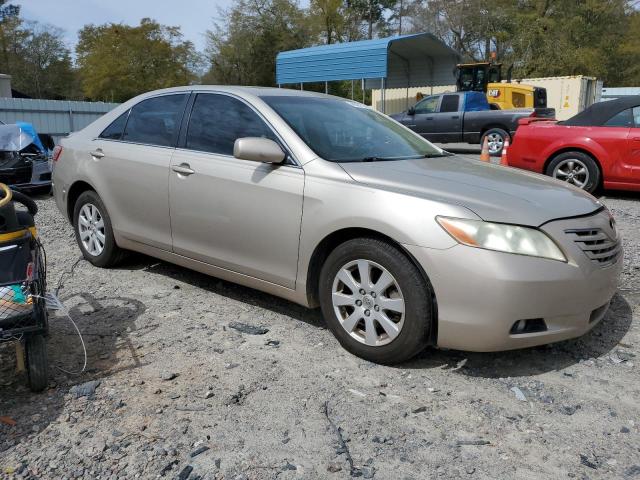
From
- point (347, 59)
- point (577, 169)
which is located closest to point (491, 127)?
point (577, 169)

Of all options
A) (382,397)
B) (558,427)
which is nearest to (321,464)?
(382,397)

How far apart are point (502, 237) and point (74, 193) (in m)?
4.03

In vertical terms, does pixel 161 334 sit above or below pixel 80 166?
below

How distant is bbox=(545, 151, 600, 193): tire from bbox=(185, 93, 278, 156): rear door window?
590cm

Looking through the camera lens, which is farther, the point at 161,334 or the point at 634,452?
the point at 161,334

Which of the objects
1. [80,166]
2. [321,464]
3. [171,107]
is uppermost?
[171,107]

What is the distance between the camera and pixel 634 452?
2439 mm

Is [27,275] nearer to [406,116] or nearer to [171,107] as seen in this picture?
[171,107]

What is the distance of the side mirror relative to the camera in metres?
3.49

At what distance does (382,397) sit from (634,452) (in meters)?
1.16

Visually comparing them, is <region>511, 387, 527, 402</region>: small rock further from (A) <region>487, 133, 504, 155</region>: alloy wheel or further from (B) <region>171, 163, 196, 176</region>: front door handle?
(A) <region>487, 133, 504, 155</region>: alloy wheel

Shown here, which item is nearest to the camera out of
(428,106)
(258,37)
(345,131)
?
(345,131)

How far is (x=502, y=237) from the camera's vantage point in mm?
2838

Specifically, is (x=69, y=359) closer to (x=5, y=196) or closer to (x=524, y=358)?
(x=5, y=196)
